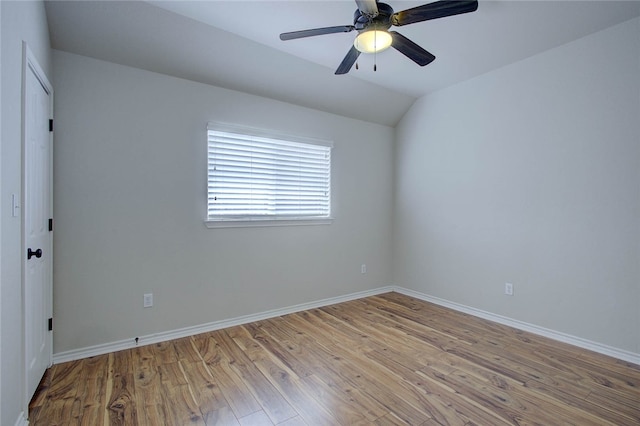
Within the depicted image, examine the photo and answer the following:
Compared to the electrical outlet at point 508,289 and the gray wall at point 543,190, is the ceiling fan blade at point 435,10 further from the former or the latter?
the electrical outlet at point 508,289

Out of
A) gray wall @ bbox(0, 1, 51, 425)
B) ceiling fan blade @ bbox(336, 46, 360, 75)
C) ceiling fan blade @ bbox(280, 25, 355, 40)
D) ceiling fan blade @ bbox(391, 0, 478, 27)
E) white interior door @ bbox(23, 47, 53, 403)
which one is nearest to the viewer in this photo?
gray wall @ bbox(0, 1, 51, 425)

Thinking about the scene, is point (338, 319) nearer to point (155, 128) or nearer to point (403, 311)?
point (403, 311)

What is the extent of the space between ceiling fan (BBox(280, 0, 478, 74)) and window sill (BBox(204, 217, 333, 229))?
1831 mm

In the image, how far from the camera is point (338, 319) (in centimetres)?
341

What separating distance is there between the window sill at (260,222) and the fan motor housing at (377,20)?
211cm

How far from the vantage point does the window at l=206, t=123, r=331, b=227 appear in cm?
313

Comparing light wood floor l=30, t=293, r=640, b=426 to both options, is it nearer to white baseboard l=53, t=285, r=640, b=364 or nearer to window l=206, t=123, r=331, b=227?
white baseboard l=53, t=285, r=640, b=364

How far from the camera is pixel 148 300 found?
9.07 ft

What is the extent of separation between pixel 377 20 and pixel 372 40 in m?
0.16

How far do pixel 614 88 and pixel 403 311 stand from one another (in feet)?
9.46

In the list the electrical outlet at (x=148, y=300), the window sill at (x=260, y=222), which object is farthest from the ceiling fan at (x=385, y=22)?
the electrical outlet at (x=148, y=300)

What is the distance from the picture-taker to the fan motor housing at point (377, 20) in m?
1.81

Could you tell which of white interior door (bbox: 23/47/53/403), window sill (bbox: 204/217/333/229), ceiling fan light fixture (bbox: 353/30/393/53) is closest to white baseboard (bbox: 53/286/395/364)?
white interior door (bbox: 23/47/53/403)

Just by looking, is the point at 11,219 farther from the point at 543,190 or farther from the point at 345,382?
the point at 543,190
